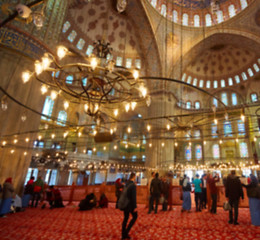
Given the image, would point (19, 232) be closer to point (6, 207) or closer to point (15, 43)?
point (6, 207)

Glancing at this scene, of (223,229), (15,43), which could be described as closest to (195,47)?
(15,43)

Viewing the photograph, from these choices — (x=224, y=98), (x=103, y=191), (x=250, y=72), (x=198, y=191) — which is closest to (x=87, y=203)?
(x=103, y=191)

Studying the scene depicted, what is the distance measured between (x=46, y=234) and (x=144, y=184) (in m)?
5.18

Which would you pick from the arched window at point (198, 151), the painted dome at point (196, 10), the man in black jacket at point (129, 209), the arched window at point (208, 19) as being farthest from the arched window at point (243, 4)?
the man in black jacket at point (129, 209)

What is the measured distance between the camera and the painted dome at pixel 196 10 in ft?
49.6

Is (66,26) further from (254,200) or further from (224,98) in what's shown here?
(224,98)

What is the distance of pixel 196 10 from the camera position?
16.4m

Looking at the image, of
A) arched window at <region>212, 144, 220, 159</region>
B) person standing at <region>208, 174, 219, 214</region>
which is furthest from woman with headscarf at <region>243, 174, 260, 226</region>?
arched window at <region>212, 144, 220, 159</region>

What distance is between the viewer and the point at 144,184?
7625mm

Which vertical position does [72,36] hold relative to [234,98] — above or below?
above

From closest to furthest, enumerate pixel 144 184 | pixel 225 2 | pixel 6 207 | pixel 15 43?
pixel 6 207 → pixel 15 43 → pixel 144 184 → pixel 225 2

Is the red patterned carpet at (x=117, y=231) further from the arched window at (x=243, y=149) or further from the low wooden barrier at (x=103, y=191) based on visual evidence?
the arched window at (x=243, y=149)

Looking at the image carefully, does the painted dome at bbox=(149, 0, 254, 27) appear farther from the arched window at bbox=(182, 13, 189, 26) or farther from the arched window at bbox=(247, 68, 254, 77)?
the arched window at bbox=(247, 68, 254, 77)

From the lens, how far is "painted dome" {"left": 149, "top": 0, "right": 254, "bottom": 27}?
15.1m
